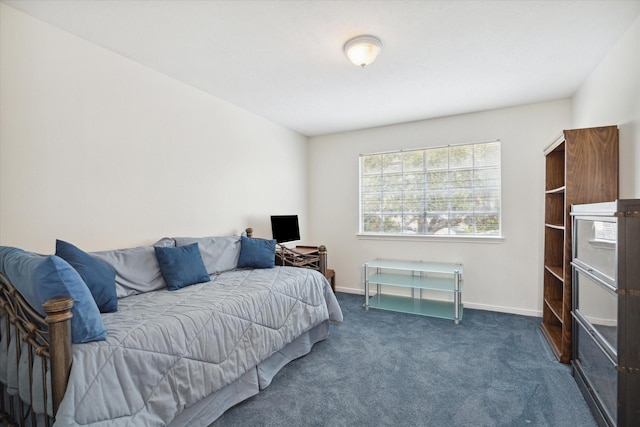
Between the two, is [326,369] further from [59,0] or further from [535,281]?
[59,0]

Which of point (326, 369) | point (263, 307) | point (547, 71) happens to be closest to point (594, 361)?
point (326, 369)

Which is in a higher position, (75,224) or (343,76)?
(343,76)

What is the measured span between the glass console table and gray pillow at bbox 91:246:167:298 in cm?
238

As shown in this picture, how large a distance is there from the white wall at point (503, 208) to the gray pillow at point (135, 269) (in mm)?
2867

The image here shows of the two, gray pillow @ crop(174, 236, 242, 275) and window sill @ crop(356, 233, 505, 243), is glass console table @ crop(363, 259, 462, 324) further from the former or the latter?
gray pillow @ crop(174, 236, 242, 275)

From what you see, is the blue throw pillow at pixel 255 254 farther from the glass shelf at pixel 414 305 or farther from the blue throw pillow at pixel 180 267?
the glass shelf at pixel 414 305

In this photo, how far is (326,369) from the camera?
96.6 inches

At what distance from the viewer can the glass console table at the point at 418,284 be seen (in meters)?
3.61

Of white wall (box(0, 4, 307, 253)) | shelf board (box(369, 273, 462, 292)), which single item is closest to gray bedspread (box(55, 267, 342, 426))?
white wall (box(0, 4, 307, 253))

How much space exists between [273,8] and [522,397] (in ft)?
9.78

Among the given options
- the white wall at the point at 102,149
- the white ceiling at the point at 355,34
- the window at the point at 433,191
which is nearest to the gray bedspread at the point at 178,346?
the white wall at the point at 102,149

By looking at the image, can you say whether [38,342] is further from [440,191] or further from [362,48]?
[440,191]

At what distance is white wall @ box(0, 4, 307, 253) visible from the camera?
1.99 m

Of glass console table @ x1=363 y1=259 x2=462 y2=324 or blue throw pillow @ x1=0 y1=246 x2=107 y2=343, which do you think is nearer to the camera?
blue throw pillow @ x1=0 y1=246 x2=107 y2=343
